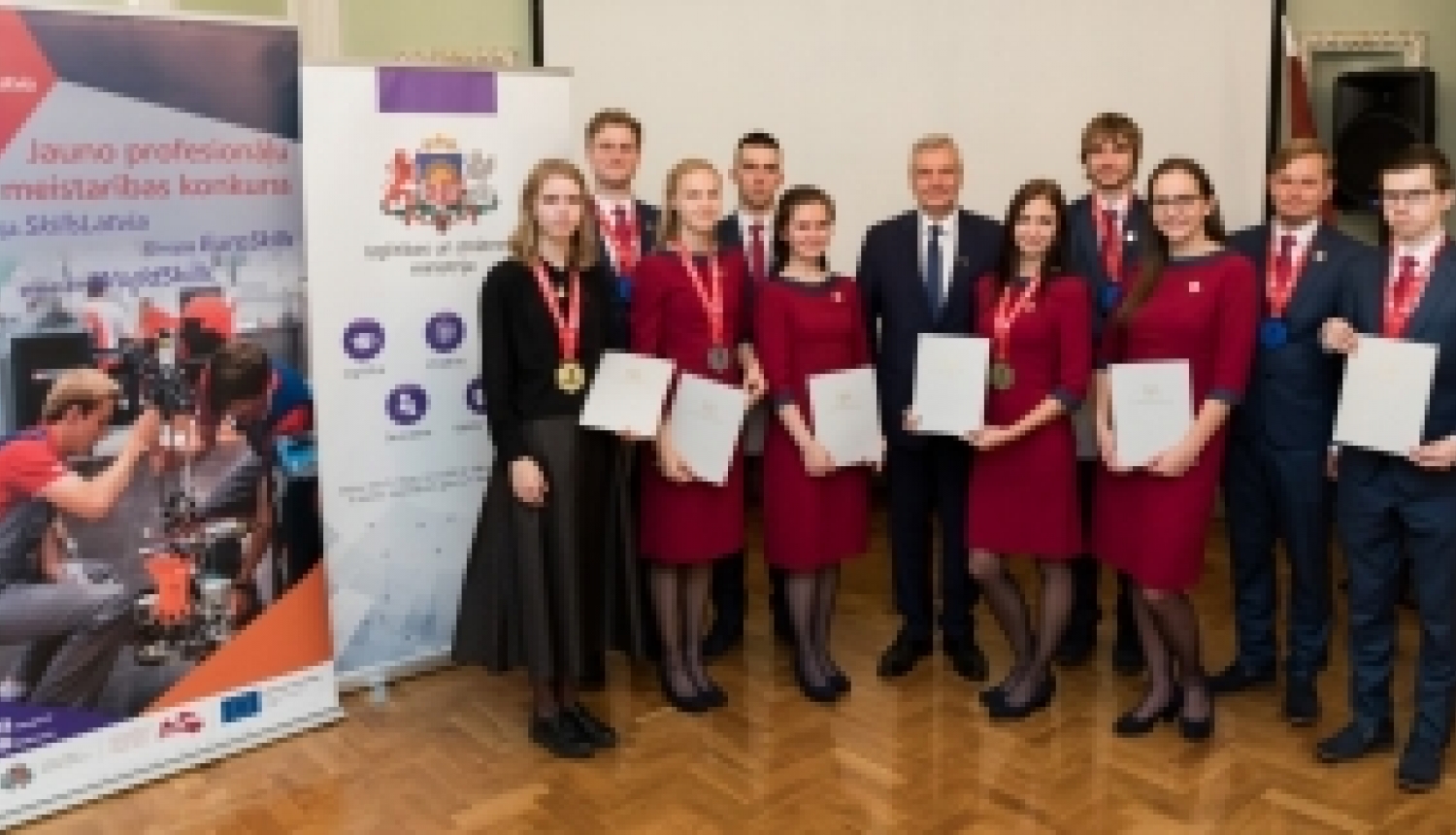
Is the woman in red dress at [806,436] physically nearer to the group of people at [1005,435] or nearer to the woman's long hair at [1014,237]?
the group of people at [1005,435]

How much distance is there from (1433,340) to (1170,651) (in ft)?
3.52

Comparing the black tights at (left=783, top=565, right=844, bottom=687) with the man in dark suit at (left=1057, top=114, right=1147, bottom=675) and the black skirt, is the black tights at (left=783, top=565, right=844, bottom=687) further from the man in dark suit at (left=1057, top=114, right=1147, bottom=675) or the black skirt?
the man in dark suit at (left=1057, top=114, right=1147, bottom=675)

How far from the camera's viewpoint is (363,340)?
3836 millimetres

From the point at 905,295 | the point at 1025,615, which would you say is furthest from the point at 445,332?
the point at 1025,615

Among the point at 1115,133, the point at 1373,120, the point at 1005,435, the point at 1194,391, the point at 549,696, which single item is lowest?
the point at 549,696

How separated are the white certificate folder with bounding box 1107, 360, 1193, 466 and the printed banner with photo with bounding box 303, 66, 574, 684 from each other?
185 centimetres

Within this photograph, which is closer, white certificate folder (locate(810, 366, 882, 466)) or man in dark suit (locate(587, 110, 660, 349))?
A: white certificate folder (locate(810, 366, 882, 466))

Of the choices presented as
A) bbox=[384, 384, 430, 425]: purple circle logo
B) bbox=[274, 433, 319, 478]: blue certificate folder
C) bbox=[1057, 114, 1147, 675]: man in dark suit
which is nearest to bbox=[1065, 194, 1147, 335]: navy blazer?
bbox=[1057, 114, 1147, 675]: man in dark suit

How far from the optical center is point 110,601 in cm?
336

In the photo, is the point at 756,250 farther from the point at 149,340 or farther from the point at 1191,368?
the point at 149,340

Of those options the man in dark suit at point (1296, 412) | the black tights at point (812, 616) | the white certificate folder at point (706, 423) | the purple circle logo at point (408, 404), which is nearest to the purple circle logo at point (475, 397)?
the purple circle logo at point (408, 404)

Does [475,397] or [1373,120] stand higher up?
[1373,120]

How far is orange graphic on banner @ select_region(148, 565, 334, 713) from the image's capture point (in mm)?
3547

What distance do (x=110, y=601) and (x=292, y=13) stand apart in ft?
10.4
